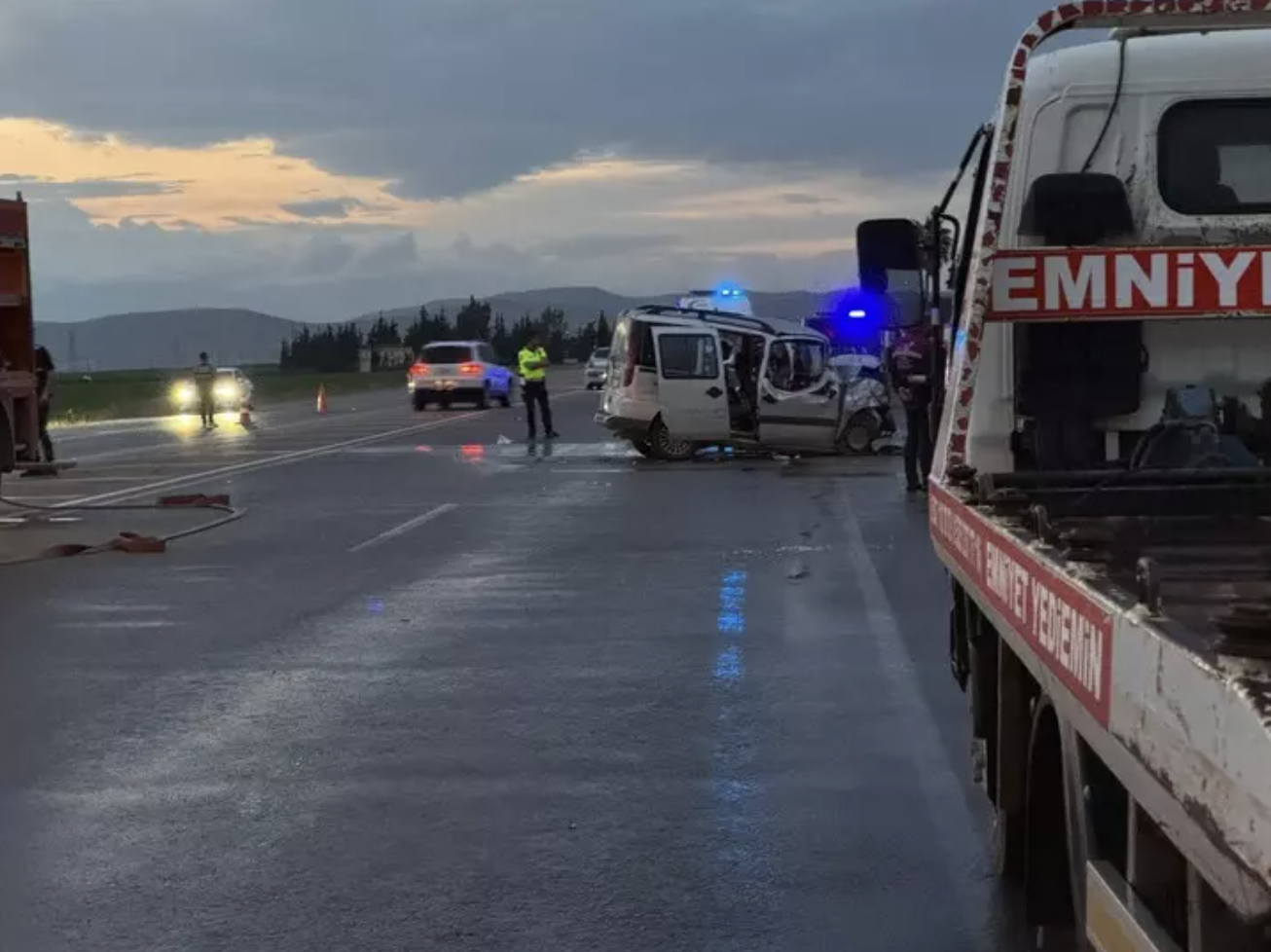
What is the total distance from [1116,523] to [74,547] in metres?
10.5

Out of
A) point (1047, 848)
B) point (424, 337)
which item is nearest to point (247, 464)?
point (1047, 848)

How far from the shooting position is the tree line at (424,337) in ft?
372

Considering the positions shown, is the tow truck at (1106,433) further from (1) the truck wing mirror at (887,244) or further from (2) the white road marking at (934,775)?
(2) the white road marking at (934,775)

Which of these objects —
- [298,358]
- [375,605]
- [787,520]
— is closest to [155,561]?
[375,605]

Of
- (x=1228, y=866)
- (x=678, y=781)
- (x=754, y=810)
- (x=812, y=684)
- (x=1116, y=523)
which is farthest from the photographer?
(x=812, y=684)

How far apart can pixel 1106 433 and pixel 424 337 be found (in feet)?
361

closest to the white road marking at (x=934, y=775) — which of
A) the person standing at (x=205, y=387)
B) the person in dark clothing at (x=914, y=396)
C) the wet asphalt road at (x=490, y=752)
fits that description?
the wet asphalt road at (x=490, y=752)

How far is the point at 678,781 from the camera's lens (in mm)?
6375

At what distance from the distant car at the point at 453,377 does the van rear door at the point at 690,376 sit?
19529 mm

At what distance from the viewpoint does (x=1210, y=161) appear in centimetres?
607

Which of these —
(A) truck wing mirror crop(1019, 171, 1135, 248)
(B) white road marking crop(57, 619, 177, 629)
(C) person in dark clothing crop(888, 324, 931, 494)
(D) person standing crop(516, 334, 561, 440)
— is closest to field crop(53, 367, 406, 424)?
(D) person standing crop(516, 334, 561, 440)

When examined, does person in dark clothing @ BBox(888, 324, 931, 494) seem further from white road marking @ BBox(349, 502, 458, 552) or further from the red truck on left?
the red truck on left

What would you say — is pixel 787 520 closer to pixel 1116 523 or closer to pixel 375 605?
pixel 375 605

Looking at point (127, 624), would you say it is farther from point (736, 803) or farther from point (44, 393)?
point (44, 393)
